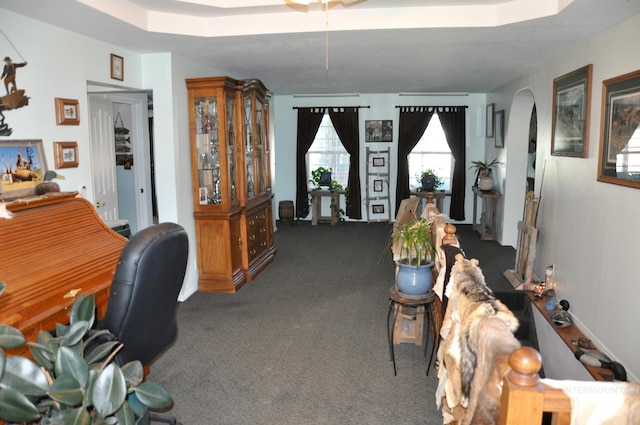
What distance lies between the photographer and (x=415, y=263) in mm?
3326

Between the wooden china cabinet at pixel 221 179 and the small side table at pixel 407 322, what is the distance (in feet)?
6.60

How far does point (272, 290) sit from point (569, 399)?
4.09 metres

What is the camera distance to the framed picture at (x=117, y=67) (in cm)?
422

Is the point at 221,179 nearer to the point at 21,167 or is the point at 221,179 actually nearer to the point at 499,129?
the point at 21,167

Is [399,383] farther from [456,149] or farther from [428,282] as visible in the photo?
[456,149]

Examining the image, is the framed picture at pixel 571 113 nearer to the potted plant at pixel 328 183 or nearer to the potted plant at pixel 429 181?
the potted plant at pixel 429 181

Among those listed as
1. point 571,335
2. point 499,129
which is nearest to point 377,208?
point 499,129

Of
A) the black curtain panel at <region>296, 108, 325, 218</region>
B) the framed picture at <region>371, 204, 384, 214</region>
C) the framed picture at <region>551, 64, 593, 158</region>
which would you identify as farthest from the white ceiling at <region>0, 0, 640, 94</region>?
the framed picture at <region>371, 204, 384, 214</region>

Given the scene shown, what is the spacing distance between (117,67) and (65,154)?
3.59 feet

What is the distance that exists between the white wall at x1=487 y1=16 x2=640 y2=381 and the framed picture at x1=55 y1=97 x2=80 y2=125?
4058 mm

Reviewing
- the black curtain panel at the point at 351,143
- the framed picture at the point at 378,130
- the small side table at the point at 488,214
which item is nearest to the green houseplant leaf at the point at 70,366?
the small side table at the point at 488,214

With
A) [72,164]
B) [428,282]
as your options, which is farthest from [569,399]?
[72,164]

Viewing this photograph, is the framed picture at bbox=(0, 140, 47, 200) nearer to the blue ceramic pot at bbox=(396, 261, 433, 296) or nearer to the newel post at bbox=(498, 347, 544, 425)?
the blue ceramic pot at bbox=(396, 261, 433, 296)

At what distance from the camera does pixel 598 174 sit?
3852 mm
